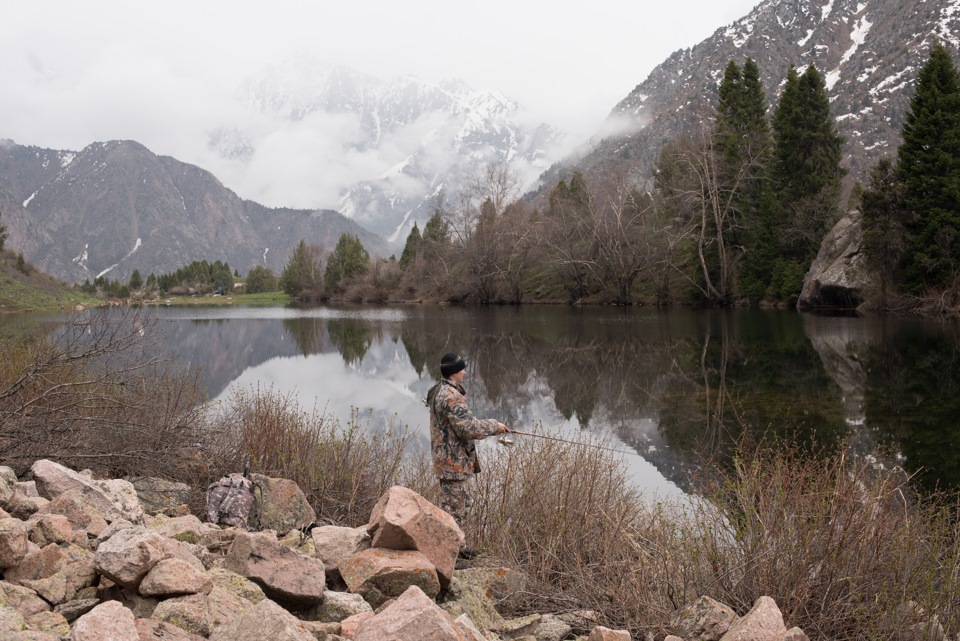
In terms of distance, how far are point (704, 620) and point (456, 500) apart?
10.7 feet

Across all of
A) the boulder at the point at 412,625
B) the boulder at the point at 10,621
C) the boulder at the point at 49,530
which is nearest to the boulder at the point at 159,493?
the boulder at the point at 49,530

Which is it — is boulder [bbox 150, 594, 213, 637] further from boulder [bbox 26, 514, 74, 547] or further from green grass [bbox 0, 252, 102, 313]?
green grass [bbox 0, 252, 102, 313]

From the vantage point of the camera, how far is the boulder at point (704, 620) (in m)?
5.64

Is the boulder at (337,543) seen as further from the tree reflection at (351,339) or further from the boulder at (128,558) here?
the tree reflection at (351,339)

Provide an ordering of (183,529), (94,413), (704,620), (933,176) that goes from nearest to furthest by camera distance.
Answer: (704,620) < (183,529) < (94,413) < (933,176)

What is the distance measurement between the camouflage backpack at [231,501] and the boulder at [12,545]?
131 inches

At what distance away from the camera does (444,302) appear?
85312 millimetres

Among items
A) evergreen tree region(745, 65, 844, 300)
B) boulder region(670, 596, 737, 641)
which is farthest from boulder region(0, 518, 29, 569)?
evergreen tree region(745, 65, 844, 300)

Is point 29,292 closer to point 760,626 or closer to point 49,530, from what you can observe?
point 49,530

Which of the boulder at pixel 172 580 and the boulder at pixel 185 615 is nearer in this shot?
the boulder at pixel 185 615

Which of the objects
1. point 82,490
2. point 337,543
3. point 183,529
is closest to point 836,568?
point 337,543

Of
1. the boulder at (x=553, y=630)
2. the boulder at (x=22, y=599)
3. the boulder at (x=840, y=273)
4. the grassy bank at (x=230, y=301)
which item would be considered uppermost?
the boulder at (x=840, y=273)

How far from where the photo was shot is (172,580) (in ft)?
15.1

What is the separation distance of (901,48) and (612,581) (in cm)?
22669
